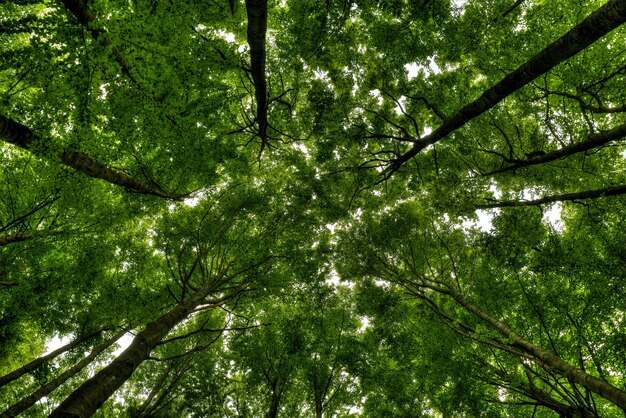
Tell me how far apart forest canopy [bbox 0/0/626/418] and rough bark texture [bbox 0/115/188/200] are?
0.05 meters

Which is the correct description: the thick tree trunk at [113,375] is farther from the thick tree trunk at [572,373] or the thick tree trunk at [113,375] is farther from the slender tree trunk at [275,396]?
the thick tree trunk at [572,373]

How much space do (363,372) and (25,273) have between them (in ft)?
43.6

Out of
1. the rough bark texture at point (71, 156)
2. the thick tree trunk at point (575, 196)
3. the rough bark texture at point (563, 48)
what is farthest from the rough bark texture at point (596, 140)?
the rough bark texture at point (71, 156)

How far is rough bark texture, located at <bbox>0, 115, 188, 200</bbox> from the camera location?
4243 millimetres

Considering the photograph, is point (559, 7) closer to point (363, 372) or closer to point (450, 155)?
point (450, 155)

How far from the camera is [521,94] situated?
8.28m

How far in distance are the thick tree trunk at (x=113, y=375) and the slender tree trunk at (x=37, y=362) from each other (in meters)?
5.25

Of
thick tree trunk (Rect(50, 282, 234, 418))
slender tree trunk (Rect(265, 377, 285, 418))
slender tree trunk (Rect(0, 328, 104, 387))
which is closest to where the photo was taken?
thick tree trunk (Rect(50, 282, 234, 418))

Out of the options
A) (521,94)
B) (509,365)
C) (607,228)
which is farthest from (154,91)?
(509,365)

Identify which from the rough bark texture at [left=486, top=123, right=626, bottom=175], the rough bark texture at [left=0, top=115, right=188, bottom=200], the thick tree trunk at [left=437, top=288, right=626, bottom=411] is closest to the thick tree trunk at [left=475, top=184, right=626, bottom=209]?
the rough bark texture at [left=486, top=123, right=626, bottom=175]

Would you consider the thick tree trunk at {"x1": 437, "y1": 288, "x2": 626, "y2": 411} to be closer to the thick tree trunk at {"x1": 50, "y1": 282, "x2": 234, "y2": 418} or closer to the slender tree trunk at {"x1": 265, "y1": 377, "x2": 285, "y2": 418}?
the thick tree trunk at {"x1": 50, "y1": 282, "x2": 234, "y2": 418}

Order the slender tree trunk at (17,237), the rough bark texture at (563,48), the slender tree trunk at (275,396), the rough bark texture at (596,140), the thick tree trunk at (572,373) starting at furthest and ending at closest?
Result: the slender tree trunk at (275,396) → the slender tree trunk at (17,237) → the rough bark texture at (596,140) → the thick tree trunk at (572,373) → the rough bark texture at (563,48)

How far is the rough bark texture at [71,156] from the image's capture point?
4243mm

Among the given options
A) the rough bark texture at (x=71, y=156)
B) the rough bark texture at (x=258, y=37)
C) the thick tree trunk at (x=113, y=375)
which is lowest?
the thick tree trunk at (x=113, y=375)
